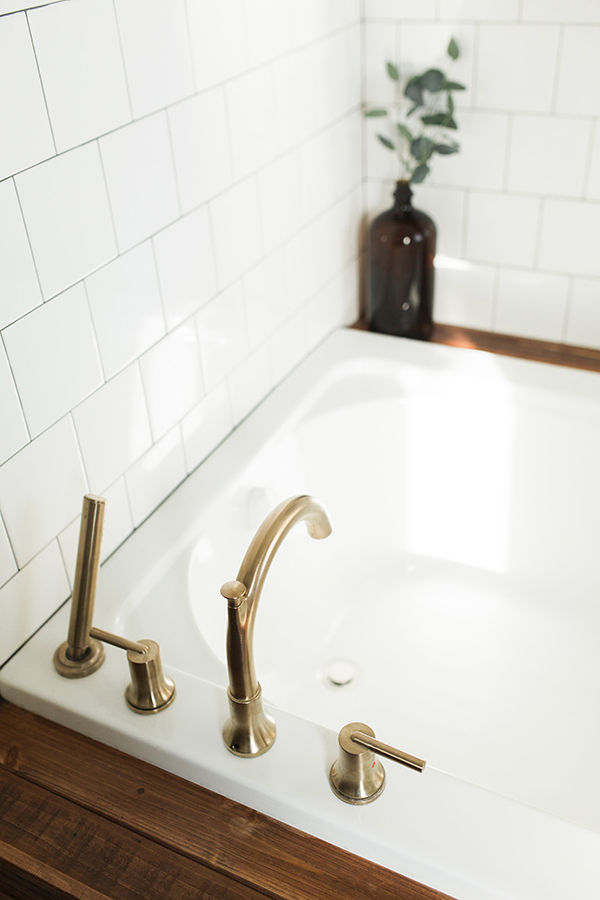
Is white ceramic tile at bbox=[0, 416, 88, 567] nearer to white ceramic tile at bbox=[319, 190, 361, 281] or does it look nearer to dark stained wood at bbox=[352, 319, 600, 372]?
white ceramic tile at bbox=[319, 190, 361, 281]

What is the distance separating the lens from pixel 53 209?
93cm

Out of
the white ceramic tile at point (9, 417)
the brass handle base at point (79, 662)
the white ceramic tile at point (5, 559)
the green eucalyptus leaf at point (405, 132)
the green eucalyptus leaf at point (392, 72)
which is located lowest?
the brass handle base at point (79, 662)

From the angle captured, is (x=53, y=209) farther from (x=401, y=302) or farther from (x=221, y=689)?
(x=401, y=302)

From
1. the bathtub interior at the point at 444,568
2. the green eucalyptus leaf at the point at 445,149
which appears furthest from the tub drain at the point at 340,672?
the green eucalyptus leaf at the point at 445,149

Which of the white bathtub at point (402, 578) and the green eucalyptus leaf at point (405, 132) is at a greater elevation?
the green eucalyptus leaf at point (405, 132)

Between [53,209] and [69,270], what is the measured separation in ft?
0.25

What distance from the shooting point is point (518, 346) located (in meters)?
1.72

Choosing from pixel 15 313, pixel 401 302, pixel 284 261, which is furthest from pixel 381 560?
pixel 15 313

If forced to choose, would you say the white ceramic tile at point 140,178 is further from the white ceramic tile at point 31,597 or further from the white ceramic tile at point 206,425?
the white ceramic tile at point 31,597

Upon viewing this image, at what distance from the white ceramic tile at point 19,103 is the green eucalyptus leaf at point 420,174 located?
2.86 feet

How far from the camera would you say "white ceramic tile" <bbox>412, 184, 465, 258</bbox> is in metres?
1.69

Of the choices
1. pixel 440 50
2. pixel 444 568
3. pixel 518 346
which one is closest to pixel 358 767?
pixel 444 568

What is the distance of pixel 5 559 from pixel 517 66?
1.27m

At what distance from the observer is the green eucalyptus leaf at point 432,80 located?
151cm
